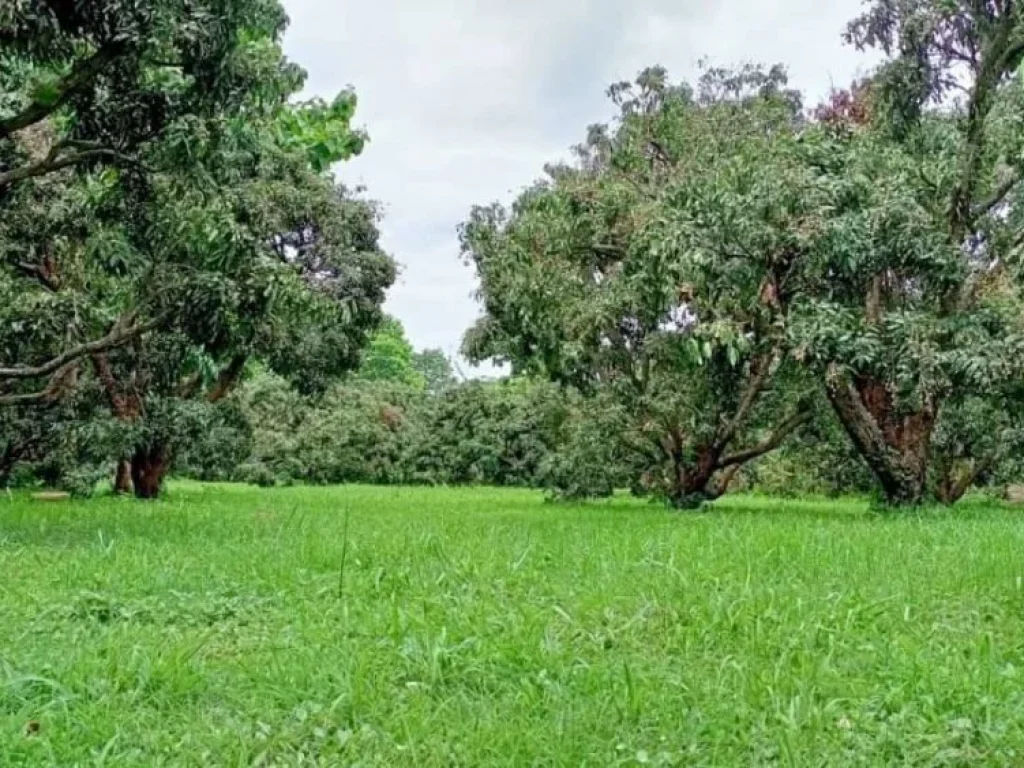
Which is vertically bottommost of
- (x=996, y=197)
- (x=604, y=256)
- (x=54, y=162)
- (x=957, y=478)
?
(x=957, y=478)

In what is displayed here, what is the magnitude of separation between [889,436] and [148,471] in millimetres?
9072

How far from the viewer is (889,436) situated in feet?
33.2

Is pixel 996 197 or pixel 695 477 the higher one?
pixel 996 197

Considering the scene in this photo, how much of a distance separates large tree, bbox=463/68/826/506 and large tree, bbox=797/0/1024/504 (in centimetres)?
55

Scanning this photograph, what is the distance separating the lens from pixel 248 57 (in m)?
6.37

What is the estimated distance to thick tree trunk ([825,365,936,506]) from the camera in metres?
9.64

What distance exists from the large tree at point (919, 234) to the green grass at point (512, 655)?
3.33 m

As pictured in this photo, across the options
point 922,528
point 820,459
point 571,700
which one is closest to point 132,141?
point 571,700

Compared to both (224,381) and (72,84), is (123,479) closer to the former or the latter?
(224,381)

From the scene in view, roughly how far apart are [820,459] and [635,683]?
10939 mm

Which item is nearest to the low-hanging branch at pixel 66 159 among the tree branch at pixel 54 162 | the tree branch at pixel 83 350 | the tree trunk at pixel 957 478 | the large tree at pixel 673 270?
the tree branch at pixel 54 162

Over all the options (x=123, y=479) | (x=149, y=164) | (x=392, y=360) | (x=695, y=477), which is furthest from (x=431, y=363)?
(x=149, y=164)

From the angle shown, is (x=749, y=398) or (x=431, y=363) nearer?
(x=749, y=398)

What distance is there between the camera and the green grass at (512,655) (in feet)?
7.32
